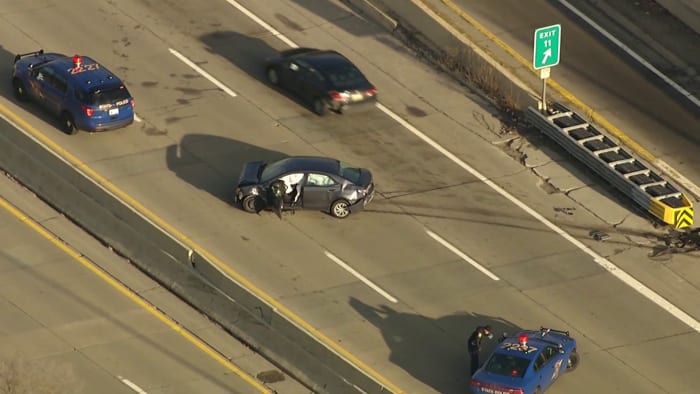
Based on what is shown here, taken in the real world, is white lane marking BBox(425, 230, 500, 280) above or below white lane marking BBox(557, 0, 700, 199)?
below

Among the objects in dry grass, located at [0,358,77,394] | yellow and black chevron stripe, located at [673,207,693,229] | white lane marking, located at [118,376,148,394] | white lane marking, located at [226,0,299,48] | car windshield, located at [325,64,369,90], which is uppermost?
yellow and black chevron stripe, located at [673,207,693,229]

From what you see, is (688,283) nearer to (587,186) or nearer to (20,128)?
(587,186)

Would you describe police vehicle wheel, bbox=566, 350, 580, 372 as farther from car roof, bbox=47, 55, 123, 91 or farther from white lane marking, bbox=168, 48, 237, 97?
car roof, bbox=47, 55, 123, 91

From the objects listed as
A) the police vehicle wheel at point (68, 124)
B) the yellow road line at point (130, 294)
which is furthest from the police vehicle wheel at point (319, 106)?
the yellow road line at point (130, 294)

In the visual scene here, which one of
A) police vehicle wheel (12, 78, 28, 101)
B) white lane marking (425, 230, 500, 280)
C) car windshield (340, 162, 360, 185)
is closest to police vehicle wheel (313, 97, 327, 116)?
car windshield (340, 162, 360, 185)

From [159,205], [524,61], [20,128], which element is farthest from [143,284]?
[524,61]

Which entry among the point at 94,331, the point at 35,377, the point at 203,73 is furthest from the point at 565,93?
the point at 35,377
